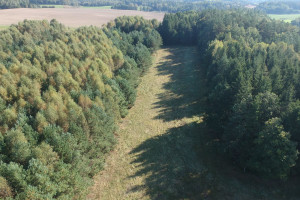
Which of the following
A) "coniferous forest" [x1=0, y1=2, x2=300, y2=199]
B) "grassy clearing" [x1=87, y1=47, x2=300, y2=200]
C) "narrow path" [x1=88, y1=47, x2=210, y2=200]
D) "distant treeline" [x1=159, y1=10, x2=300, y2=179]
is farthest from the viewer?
"narrow path" [x1=88, y1=47, x2=210, y2=200]

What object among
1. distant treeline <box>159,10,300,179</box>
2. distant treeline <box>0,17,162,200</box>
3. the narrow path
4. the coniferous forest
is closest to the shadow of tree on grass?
the narrow path

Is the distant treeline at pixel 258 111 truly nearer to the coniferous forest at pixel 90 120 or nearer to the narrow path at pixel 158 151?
the coniferous forest at pixel 90 120

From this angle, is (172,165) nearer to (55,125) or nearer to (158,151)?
(158,151)

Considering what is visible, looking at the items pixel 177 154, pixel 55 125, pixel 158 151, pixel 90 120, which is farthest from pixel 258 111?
pixel 55 125

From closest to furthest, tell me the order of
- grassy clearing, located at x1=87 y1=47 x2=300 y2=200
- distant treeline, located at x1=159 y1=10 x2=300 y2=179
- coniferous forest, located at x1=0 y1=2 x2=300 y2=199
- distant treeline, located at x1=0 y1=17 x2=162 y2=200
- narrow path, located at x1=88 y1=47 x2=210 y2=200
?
distant treeline, located at x1=0 y1=17 x2=162 y2=200 → coniferous forest, located at x1=0 y1=2 x2=300 y2=199 → distant treeline, located at x1=159 y1=10 x2=300 y2=179 → grassy clearing, located at x1=87 y1=47 x2=300 y2=200 → narrow path, located at x1=88 y1=47 x2=210 y2=200

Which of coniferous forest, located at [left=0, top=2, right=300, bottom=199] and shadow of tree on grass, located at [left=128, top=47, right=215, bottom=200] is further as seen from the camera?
shadow of tree on grass, located at [left=128, top=47, right=215, bottom=200]

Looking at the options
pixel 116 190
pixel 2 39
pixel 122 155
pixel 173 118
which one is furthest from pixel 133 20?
pixel 116 190

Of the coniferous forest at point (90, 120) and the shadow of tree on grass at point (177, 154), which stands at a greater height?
the coniferous forest at point (90, 120)

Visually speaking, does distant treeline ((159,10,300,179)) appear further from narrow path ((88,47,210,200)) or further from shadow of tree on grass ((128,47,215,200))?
narrow path ((88,47,210,200))

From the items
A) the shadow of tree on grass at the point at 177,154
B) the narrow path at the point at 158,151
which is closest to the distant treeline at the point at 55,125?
the narrow path at the point at 158,151
